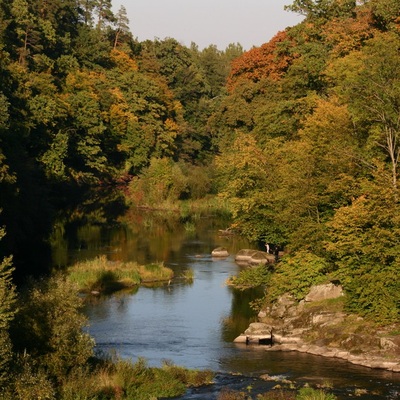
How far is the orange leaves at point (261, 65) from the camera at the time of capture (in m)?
85.5

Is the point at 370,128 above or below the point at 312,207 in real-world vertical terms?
above

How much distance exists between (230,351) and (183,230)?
125ft

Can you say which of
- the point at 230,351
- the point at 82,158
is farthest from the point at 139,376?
the point at 82,158

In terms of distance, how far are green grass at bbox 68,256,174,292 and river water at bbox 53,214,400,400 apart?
1.13 metres

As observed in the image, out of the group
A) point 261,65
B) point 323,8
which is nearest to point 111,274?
point 323,8

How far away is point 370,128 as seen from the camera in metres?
42.4

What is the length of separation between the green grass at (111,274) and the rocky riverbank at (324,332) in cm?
1099

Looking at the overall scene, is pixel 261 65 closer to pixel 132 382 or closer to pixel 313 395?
pixel 132 382

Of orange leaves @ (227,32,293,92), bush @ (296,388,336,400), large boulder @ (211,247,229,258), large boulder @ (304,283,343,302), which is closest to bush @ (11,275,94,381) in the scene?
bush @ (296,388,336,400)

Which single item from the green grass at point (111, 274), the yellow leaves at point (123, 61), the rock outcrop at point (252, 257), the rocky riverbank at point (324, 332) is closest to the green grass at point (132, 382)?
the rocky riverbank at point (324, 332)

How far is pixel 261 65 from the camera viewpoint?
9100 cm

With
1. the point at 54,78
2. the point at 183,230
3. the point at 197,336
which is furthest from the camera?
the point at 54,78

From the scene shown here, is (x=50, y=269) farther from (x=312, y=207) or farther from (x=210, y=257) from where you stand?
(x=312, y=207)

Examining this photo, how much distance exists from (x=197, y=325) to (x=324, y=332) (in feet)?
22.8
